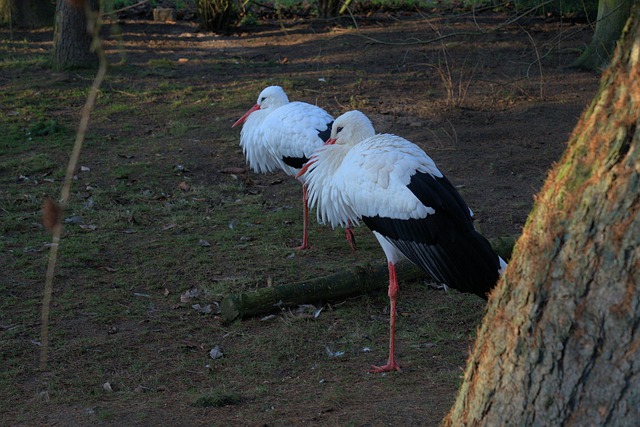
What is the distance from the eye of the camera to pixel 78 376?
4641mm

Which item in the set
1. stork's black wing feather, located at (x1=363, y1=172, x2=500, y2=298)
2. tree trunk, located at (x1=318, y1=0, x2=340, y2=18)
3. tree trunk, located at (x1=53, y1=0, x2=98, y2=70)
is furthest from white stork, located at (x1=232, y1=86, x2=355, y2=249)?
tree trunk, located at (x1=318, y1=0, x2=340, y2=18)

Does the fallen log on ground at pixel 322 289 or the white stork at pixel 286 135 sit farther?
the white stork at pixel 286 135

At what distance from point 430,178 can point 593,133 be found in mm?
2739

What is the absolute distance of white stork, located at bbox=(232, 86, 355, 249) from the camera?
7004 millimetres

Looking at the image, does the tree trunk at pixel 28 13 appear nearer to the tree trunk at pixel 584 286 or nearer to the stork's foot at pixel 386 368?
the stork's foot at pixel 386 368

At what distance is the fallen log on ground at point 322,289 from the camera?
5.31m

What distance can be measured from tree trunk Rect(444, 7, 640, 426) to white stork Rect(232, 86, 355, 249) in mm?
4239

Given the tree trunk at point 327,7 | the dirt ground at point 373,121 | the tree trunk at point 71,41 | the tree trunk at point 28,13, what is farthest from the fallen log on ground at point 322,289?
the tree trunk at point 28,13

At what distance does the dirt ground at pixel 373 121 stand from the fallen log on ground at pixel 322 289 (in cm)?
10

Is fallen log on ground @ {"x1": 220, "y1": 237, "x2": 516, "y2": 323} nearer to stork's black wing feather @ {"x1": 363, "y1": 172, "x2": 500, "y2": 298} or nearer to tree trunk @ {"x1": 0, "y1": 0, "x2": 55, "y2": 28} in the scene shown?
stork's black wing feather @ {"x1": 363, "y1": 172, "x2": 500, "y2": 298}

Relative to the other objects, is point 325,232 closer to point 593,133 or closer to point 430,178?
point 430,178

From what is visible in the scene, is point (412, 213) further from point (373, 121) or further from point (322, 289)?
point (373, 121)

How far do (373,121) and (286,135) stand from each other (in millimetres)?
2610

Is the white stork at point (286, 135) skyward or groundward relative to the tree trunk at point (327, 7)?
groundward
